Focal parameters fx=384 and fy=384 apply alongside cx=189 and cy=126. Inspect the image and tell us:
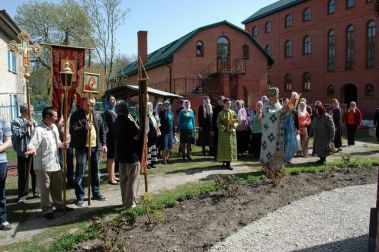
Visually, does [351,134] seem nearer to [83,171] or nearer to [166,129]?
[166,129]

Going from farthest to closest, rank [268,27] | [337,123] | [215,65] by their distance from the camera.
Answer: [268,27]
[215,65]
[337,123]

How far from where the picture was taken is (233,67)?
29797mm

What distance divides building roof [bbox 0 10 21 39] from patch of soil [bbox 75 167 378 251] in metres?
15.5

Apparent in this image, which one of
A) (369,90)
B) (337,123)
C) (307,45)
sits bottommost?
(337,123)

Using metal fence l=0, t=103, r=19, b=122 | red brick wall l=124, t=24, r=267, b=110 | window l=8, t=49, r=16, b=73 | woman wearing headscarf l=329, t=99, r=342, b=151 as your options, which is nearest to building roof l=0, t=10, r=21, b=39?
window l=8, t=49, r=16, b=73

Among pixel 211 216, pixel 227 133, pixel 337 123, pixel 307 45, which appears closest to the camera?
pixel 211 216

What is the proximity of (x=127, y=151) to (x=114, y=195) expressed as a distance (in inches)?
67.7

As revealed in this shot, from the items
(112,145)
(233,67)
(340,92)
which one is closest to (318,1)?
(340,92)

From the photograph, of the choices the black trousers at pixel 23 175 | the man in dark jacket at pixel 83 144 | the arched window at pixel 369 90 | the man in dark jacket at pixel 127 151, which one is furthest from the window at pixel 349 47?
the black trousers at pixel 23 175

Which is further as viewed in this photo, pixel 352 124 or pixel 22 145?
pixel 352 124

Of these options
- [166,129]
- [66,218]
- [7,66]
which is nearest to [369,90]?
[166,129]

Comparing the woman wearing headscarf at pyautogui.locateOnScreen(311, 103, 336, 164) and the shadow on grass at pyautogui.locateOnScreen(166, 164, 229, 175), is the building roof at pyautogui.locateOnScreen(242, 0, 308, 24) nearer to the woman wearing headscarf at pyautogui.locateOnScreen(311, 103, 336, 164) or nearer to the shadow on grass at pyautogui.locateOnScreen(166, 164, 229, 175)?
the woman wearing headscarf at pyautogui.locateOnScreen(311, 103, 336, 164)

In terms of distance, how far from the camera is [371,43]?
3186 cm

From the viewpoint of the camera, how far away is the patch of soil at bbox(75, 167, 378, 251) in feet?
16.5
